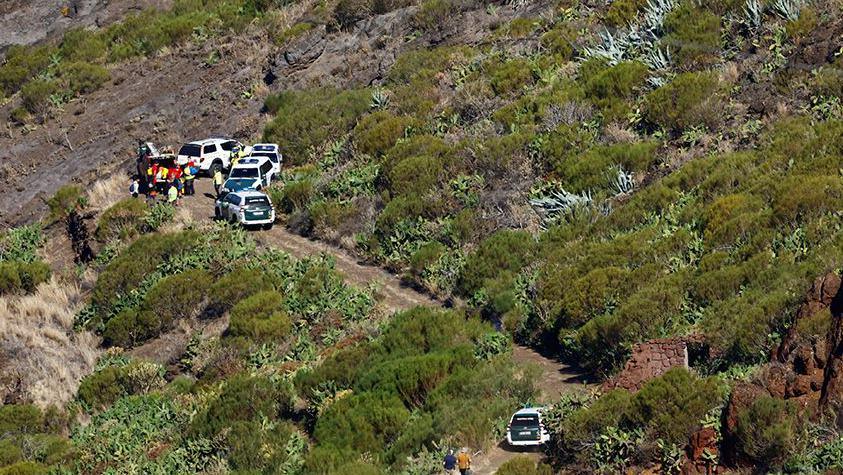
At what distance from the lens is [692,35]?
167 feet

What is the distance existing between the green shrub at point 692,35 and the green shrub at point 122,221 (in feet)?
55.0

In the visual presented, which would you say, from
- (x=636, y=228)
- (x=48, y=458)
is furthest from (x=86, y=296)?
(x=636, y=228)

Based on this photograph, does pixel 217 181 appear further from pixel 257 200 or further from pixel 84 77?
pixel 84 77

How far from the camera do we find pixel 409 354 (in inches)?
1467

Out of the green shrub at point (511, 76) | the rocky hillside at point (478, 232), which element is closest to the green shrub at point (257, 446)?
the rocky hillside at point (478, 232)

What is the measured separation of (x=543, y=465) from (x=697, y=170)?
15.3 meters

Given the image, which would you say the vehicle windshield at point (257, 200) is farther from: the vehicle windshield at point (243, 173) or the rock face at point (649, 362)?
the rock face at point (649, 362)

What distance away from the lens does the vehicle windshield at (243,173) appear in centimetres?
5247

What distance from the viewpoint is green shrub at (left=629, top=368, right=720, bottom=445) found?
Result: 28.5 metres

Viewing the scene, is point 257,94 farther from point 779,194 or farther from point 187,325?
point 779,194

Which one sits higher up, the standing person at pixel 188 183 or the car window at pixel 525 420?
the car window at pixel 525 420

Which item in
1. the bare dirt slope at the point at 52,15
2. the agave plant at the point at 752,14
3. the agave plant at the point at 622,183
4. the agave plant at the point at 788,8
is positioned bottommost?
the bare dirt slope at the point at 52,15

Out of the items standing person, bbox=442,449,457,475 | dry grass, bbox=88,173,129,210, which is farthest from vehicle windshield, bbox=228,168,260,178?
standing person, bbox=442,449,457,475

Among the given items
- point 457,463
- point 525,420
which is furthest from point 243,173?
point 457,463
